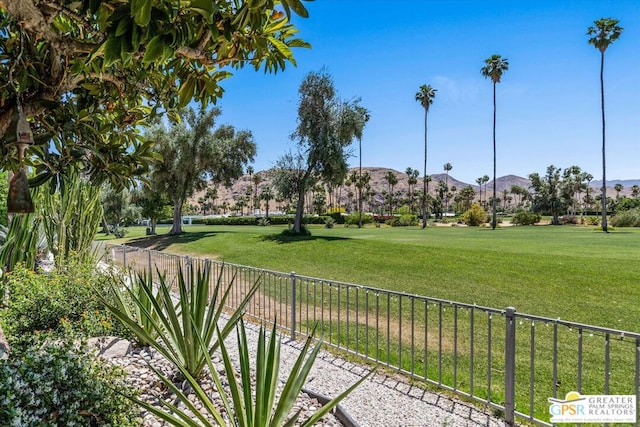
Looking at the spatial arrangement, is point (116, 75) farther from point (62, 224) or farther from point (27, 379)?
point (62, 224)

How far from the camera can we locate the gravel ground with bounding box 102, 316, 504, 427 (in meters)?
3.35

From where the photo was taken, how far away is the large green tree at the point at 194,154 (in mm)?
24344

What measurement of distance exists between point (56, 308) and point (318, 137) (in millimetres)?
19404

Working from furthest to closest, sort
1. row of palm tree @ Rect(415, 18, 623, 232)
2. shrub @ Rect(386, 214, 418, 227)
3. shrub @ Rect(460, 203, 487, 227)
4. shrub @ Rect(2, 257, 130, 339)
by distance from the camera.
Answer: shrub @ Rect(386, 214, 418, 227) < shrub @ Rect(460, 203, 487, 227) < row of palm tree @ Rect(415, 18, 623, 232) < shrub @ Rect(2, 257, 130, 339)

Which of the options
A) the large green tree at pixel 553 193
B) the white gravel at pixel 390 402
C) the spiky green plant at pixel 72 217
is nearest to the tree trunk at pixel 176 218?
the spiky green plant at pixel 72 217

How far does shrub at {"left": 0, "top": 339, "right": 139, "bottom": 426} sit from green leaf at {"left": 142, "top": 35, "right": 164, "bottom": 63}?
6.87 feet

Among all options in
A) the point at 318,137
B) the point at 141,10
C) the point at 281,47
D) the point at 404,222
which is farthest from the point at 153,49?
the point at 404,222

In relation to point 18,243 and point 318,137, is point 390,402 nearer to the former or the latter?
point 18,243

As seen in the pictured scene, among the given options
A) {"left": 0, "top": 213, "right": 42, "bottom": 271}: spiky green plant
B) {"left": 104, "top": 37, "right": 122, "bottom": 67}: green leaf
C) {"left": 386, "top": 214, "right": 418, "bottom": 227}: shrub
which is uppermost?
{"left": 104, "top": 37, "right": 122, "bottom": 67}: green leaf

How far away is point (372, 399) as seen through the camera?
12.5 feet

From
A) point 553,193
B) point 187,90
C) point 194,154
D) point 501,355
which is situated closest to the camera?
point 187,90

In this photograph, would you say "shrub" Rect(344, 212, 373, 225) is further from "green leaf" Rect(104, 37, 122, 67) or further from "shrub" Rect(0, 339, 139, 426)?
"green leaf" Rect(104, 37, 122, 67)

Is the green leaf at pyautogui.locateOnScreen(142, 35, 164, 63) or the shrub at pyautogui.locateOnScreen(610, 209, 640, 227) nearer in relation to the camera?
the green leaf at pyautogui.locateOnScreen(142, 35, 164, 63)

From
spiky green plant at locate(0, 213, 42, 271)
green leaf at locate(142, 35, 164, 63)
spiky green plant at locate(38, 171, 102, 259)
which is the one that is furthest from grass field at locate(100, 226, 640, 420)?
spiky green plant at locate(0, 213, 42, 271)
